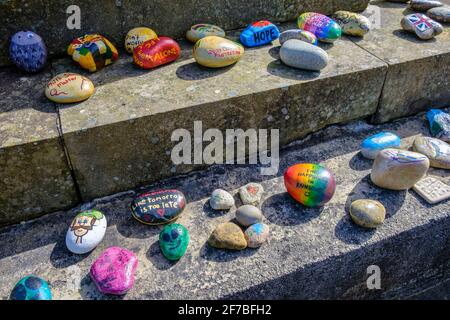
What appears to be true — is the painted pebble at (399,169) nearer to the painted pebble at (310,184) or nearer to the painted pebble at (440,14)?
the painted pebble at (310,184)

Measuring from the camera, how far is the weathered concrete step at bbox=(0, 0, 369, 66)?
1.91 meters

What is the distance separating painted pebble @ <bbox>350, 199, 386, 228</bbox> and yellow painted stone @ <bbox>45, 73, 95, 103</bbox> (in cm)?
121

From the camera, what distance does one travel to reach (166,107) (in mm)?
1738

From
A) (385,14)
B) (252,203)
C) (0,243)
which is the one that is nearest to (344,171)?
(252,203)

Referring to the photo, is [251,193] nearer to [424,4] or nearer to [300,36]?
[300,36]

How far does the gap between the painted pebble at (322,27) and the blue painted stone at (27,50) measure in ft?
4.34

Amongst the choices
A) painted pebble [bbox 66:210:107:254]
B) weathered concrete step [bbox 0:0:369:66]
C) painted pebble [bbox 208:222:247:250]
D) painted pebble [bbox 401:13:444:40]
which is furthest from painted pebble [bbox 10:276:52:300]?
painted pebble [bbox 401:13:444:40]

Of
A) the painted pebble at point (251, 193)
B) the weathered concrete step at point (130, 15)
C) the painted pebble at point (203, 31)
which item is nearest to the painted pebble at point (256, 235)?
the painted pebble at point (251, 193)

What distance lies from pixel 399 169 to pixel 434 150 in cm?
34

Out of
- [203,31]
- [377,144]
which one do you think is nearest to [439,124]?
[377,144]

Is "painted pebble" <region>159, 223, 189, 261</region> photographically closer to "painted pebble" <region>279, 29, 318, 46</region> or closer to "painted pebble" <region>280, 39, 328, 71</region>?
"painted pebble" <region>280, 39, 328, 71</region>

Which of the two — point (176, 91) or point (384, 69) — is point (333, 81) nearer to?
point (384, 69)
